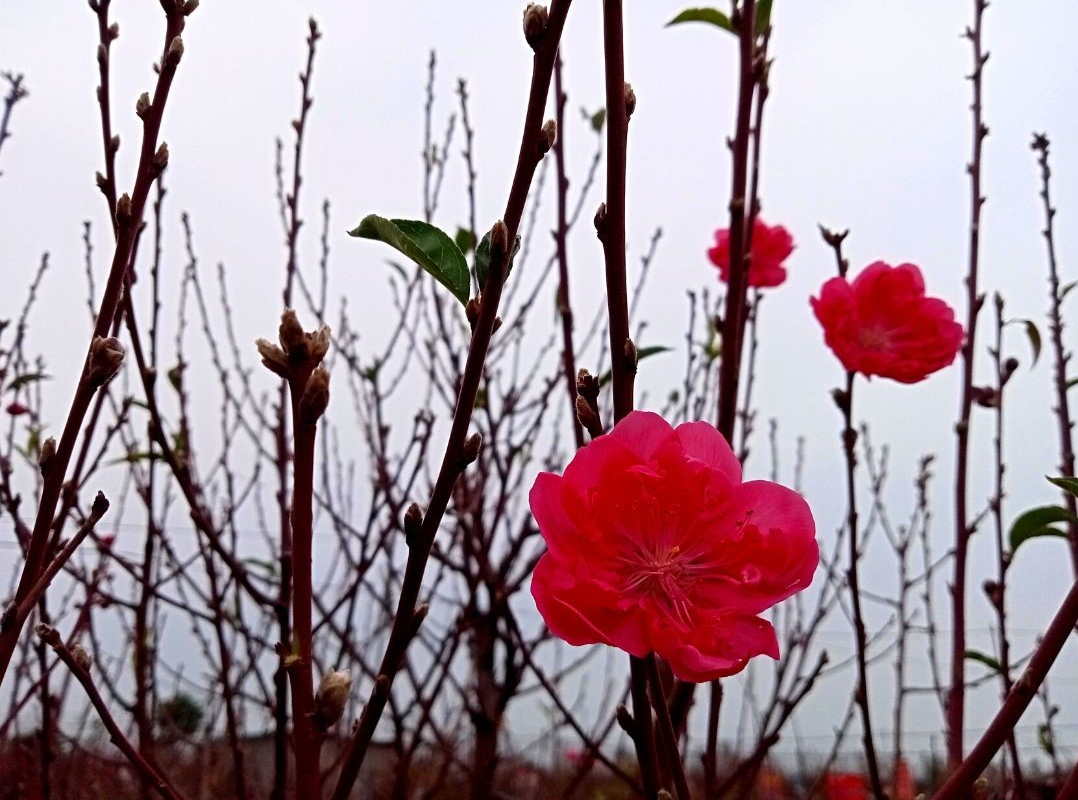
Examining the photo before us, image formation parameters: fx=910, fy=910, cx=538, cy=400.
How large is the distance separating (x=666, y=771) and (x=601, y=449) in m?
0.39

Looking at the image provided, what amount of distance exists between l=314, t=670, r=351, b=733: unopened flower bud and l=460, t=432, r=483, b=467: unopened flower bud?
163 mm

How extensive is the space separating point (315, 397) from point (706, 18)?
3.84 feet

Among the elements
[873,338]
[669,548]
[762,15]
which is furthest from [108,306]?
[873,338]

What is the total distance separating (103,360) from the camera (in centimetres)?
69

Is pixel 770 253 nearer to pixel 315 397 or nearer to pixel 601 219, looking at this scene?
pixel 601 219

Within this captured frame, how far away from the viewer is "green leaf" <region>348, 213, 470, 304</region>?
0.72 m

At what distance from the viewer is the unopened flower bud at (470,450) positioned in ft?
2.06

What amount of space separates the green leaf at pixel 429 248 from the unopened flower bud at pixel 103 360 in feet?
0.71

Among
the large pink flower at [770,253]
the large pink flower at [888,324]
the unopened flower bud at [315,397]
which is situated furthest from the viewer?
the large pink flower at [770,253]

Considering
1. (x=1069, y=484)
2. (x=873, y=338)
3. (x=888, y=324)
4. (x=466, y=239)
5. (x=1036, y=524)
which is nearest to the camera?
(x=1069, y=484)

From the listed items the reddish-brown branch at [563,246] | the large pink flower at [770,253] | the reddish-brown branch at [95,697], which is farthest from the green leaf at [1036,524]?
the large pink flower at [770,253]

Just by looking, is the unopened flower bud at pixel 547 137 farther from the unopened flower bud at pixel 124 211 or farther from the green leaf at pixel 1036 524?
the green leaf at pixel 1036 524

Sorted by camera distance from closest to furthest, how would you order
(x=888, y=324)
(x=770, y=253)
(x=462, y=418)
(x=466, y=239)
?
1. (x=462, y=418)
2. (x=888, y=324)
3. (x=466, y=239)
4. (x=770, y=253)

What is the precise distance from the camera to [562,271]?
1.55 metres
